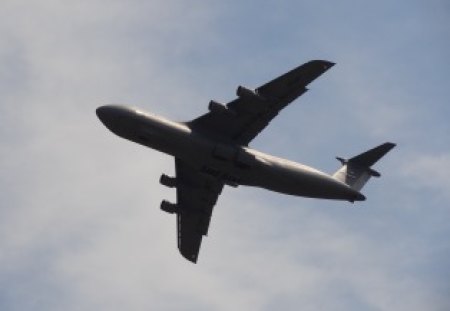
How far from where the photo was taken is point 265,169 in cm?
5216

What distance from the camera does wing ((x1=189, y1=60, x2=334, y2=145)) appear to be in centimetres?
5053

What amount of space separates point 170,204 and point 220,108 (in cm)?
1056

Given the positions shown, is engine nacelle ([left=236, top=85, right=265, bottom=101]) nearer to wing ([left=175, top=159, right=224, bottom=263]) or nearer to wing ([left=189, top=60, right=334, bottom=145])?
wing ([left=189, top=60, right=334, bottom=145])

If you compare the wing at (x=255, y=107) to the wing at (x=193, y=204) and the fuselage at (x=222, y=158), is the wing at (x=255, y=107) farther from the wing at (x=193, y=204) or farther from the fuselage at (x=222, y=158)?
the wing at (x=193, y=204)

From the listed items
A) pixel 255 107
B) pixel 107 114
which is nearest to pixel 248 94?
pixel 255 107

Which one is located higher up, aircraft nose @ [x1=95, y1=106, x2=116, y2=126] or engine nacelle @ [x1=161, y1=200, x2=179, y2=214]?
aircraft nose @ [x1=95, y1=106, x2=116, y2=126]

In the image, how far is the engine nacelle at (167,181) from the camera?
56906 millimetres

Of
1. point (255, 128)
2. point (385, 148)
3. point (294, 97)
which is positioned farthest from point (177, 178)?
point (385, 148)

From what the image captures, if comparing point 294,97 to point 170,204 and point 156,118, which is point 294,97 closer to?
point 156,118

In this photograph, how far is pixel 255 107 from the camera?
52094mm

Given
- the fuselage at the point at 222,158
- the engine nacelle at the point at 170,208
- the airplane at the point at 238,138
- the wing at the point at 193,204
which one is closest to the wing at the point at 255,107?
the airplane at the point at 238,138

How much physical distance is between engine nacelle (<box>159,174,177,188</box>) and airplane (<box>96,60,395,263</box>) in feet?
3.43

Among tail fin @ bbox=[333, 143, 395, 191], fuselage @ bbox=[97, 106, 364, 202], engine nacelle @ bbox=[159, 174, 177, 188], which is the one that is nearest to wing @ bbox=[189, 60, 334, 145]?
fuselage @ bbox=[97, 106, 364, 202]

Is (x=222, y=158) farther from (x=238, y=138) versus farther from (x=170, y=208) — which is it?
(x=170, y=208)
